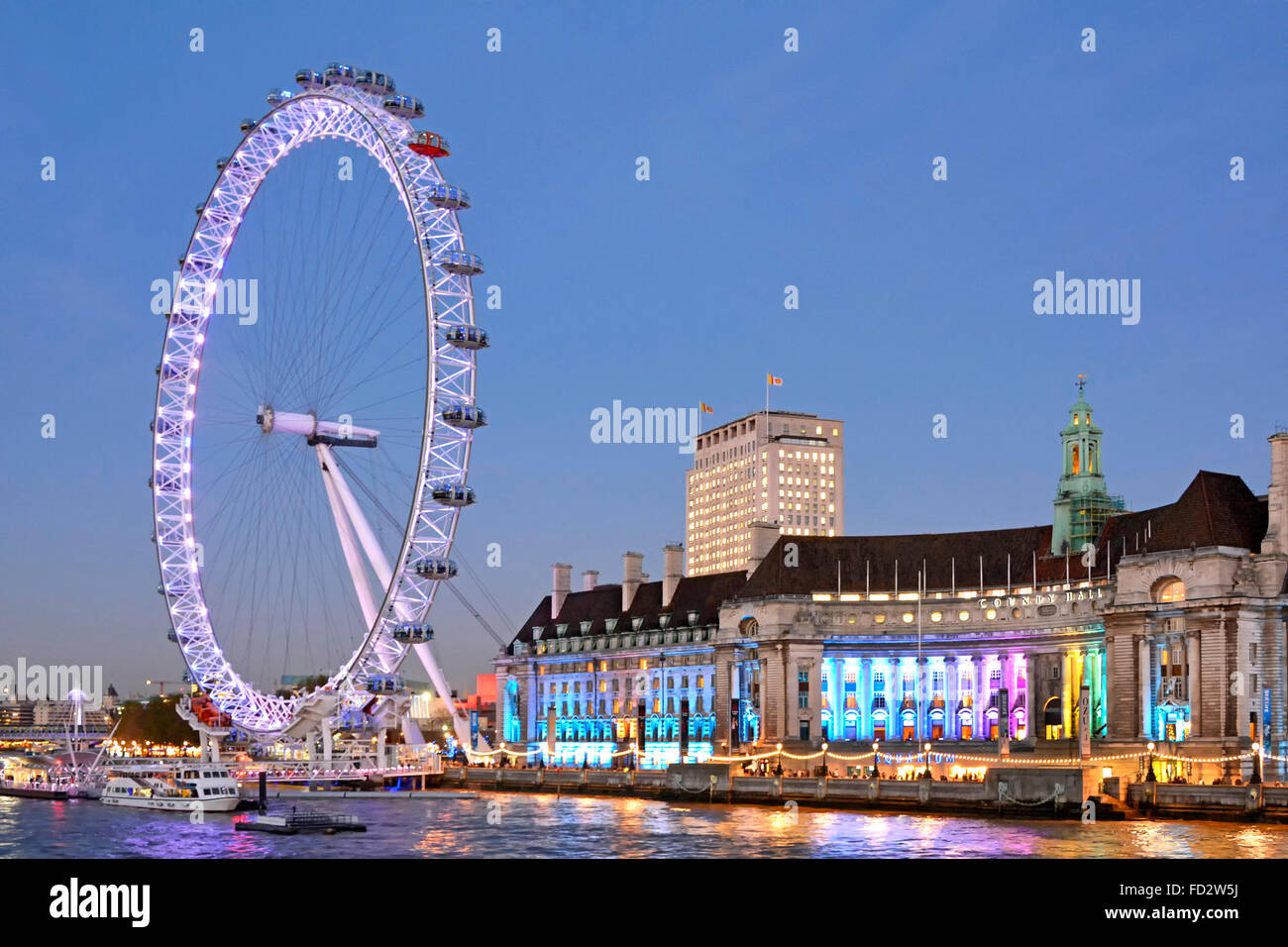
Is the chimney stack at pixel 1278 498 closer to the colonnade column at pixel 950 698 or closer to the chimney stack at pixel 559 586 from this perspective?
the colonnade column at pixel 950 698

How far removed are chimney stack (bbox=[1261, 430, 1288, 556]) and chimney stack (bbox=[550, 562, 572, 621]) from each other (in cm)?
8862

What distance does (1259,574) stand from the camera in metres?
115

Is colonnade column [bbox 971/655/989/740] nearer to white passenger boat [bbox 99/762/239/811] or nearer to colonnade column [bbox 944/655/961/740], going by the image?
colonnade column [bbox 944/655/961/740]

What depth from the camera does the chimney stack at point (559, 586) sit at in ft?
612

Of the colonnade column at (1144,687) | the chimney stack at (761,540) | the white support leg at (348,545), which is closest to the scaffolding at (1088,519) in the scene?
the colonnade column at (1144,687)

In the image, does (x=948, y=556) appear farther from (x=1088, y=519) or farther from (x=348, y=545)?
(x=348, y=545)

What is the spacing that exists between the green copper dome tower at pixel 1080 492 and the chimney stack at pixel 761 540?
2907 cm

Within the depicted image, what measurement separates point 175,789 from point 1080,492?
75.4 meters

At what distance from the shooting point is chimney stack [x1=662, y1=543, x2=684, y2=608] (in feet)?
563

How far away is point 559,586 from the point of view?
18775 centimetres

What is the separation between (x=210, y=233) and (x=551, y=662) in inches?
3338

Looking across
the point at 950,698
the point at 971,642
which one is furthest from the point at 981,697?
the point at 971,642
